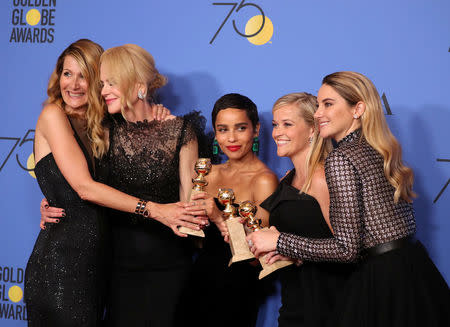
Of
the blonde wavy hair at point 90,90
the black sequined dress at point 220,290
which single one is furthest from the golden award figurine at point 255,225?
the blonde wavy hair at point 90,90

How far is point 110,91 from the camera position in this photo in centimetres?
270

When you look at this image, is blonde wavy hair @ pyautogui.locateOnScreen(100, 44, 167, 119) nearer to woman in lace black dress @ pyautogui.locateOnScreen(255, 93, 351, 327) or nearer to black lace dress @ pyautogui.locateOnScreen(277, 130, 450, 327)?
woman in lace black dress @ pyautogui.locateOnScreen(255, 93, 351, 327)

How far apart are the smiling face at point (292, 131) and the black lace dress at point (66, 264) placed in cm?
108

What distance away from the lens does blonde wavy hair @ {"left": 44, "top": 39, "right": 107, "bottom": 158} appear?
2.78 metres

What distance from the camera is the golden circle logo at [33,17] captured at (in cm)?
363

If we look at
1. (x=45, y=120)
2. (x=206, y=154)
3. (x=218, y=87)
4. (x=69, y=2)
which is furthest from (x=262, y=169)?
(x=69, y=2)

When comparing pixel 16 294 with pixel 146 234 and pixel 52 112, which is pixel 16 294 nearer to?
pixel 146 234

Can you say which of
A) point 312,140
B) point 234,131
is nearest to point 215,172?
point 234,131

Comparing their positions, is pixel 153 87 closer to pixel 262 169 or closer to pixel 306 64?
pixel 262 169

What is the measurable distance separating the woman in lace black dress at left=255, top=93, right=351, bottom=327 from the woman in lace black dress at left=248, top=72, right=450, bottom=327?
0.25m

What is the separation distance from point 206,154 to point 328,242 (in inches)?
48.4

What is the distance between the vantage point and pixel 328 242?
2.09 metres

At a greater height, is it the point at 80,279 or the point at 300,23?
the point at 300,23

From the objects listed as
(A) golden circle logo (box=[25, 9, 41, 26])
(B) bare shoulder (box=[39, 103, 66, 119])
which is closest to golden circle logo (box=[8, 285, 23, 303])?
(B) bare shoulder (box=[39, 103, 66, 119])
